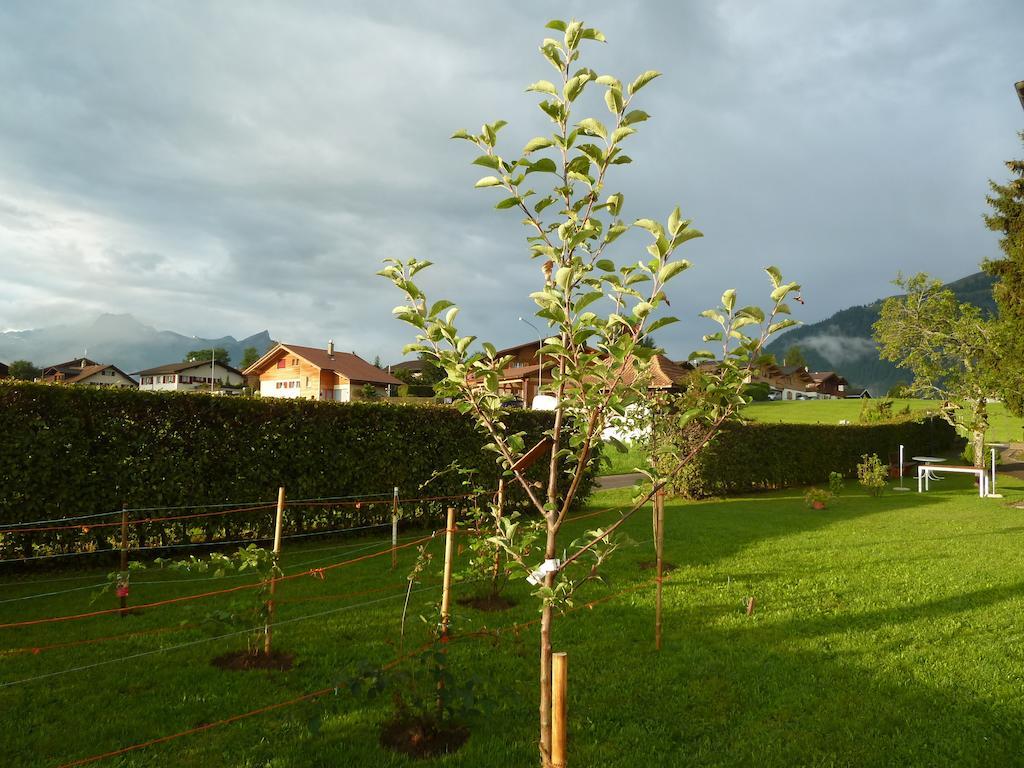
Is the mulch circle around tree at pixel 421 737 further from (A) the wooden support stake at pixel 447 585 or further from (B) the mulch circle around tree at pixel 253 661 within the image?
(B) the mulch circle around tree at pixel 253 661

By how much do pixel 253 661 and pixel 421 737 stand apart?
2.06m

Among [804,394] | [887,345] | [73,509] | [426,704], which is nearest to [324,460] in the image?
[73,509]

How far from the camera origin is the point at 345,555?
954 cm

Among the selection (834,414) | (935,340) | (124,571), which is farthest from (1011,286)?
(834,414)

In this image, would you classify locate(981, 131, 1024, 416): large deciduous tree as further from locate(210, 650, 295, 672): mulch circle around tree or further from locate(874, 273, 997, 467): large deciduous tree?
locate(210, 650, 295, 672): mulch circle around tree

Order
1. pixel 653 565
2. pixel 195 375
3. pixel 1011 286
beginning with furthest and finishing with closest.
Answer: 1. pixel 195 375
2. pixel 1011 286
3. pixel 653 565

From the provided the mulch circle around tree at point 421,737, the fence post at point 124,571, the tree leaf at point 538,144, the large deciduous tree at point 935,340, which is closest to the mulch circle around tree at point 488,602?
the mulch circle around tree at point 421,737

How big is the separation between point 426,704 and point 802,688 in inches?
117

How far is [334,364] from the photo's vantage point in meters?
59.2

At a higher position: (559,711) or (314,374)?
(314,374)

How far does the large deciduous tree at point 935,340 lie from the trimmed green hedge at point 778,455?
287 centimetres

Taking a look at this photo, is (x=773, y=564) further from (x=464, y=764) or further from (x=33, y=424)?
(x=33, y=424)

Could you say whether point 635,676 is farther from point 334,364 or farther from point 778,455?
point 334,364

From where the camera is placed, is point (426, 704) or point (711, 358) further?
point (426, 704)
